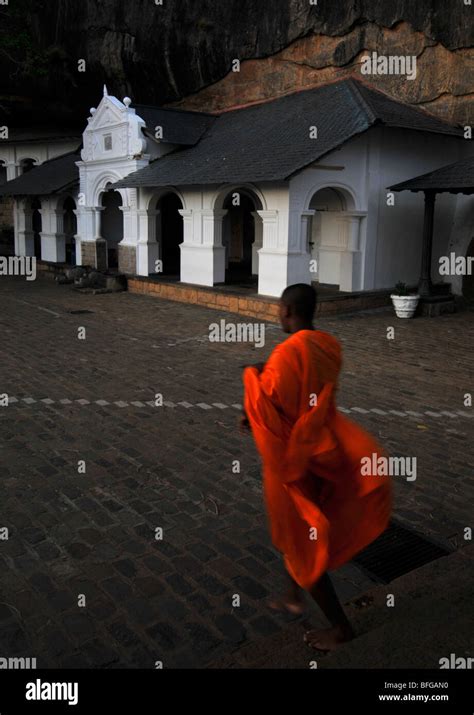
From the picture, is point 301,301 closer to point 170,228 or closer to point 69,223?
point 170,228

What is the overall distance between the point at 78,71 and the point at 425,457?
27.9 m

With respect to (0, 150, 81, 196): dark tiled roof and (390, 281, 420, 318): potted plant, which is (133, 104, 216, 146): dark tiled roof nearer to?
(0, 150, 81, 196): dark tiled roof

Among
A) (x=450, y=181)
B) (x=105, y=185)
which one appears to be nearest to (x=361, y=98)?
(x=450, y=181)

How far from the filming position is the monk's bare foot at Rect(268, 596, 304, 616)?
3656mm

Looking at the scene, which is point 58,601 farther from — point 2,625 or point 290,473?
point 290,473

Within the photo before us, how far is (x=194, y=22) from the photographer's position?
24.6 metres

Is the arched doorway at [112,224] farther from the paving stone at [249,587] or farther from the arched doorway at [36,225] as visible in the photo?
the paving stone at [249,587]

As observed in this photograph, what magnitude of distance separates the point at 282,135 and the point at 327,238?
3535 millimetres

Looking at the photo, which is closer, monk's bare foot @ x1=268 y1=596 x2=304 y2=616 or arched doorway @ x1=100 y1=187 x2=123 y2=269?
monk's bare foot @ x1=268 y1=596 x2=304 y2=616

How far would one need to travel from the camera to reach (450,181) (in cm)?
1441

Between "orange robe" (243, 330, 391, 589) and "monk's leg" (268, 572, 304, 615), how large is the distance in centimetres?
45

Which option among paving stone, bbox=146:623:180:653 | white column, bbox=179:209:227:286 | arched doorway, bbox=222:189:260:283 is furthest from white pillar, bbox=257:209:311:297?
paving stone, bbox=146:623:180:653

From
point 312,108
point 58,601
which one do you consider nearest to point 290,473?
point 58,601

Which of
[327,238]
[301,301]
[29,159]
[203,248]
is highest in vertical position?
[29,159]
